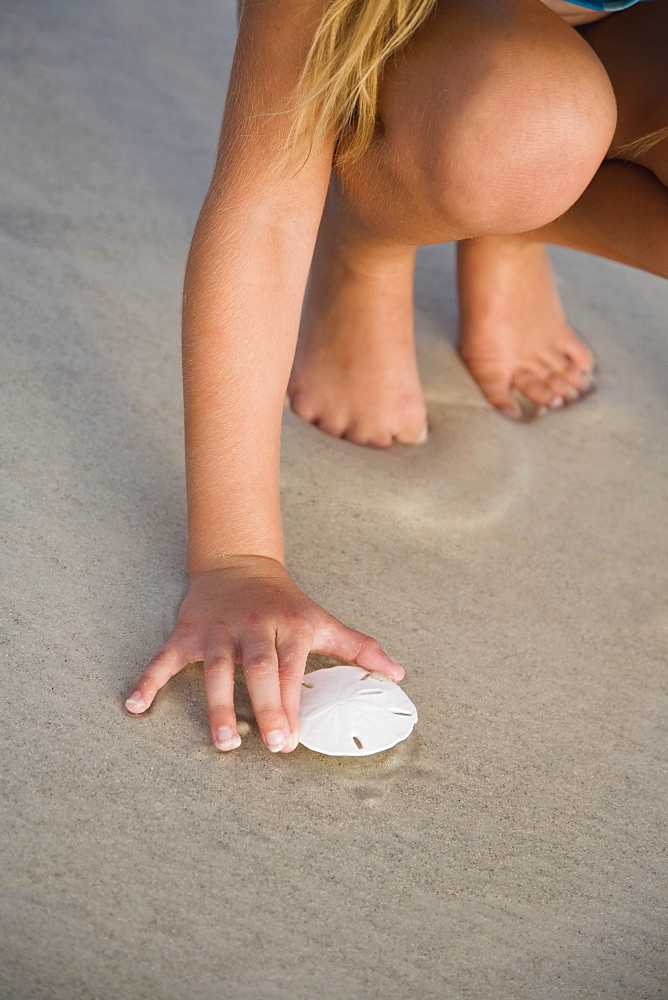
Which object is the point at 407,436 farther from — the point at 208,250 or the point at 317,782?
the point at 317,782

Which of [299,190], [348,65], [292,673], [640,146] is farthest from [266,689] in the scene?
[640,146]

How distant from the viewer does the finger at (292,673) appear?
917 mm

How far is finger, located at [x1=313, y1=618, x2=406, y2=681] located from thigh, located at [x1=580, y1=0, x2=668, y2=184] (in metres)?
0.75

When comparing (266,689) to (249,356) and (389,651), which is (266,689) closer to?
(389,651)

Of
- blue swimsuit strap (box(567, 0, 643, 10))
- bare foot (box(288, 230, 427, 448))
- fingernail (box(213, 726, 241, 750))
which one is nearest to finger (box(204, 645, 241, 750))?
fingernail (box(213, 726, 241, 750))

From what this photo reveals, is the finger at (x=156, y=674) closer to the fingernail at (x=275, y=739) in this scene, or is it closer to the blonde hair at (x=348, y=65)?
the fingernail at (x=275, y=739)

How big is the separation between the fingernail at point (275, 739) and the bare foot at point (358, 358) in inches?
22.8

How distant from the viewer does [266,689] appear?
36.1 inches

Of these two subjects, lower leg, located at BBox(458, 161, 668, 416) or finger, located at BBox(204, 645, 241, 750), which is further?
lower leg, located at BBox(458, 161, 668, 416)

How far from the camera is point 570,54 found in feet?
3.41

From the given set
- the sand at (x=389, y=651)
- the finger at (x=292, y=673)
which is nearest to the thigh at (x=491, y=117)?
the sand at (x=389, y=651)

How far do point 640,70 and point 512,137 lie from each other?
39 cm

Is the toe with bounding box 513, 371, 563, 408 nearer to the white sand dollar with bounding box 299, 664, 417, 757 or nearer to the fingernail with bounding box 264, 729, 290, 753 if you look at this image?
the white sand dollar with bounding box 299, 664, 417, 757

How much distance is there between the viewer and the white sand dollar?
925 mm
